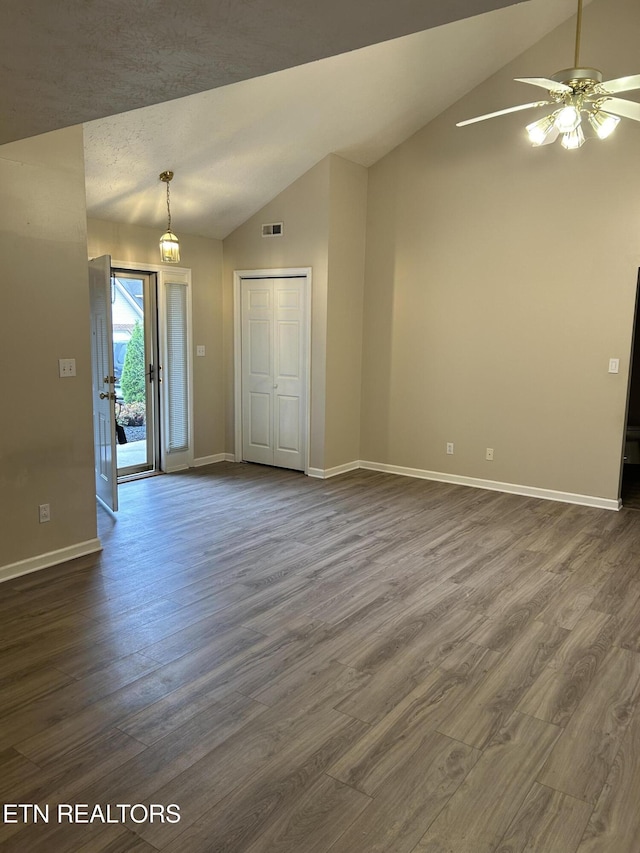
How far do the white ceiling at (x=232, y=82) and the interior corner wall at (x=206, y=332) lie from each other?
21cm

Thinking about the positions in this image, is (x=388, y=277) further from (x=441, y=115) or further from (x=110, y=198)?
(x=110, y=198)

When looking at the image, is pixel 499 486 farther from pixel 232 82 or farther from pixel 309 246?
pixel 232 82

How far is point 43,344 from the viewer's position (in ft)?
12.5

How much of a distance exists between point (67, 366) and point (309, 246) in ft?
10.2

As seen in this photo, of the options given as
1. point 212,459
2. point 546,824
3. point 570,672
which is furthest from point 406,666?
point 212,459

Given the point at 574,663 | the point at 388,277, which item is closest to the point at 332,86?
the point at 388,277

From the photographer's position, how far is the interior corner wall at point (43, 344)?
3.61 m

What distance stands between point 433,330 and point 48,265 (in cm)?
379

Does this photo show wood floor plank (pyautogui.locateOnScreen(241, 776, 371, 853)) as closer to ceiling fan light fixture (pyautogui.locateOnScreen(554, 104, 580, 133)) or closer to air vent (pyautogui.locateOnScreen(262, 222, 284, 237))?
ceiling fan light fixture (pyautogui.locateOnScreen(554, 104, 580, 133))

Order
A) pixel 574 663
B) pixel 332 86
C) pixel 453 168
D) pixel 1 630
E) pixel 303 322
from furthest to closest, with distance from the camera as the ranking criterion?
pixel 303 322
pixel 453 168
pixel 332 86
pixel 1 630
pixel 574 663

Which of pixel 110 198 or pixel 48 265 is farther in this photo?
pixel 110 198

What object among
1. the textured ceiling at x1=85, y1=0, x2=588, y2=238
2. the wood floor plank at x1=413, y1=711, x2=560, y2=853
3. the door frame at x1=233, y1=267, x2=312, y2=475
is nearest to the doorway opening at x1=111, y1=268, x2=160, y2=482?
the textured ceiling at x1=85, y1=0, x2=588, y2=238

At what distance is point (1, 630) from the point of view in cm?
316

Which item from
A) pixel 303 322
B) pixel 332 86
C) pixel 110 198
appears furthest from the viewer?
pixel 303 322
